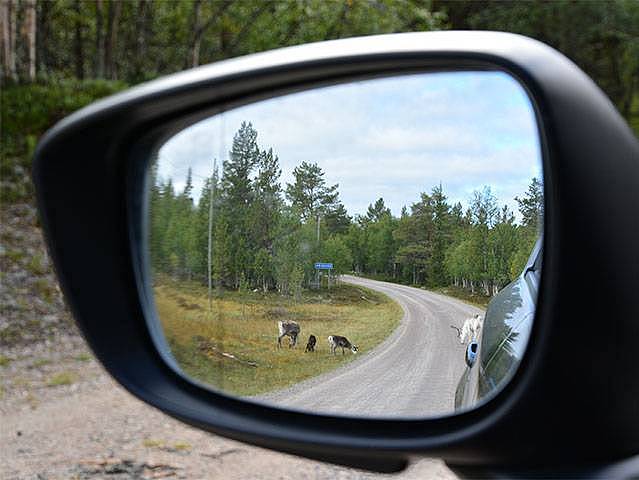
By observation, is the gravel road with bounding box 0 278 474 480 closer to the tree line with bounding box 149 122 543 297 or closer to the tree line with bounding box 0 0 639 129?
the tree line with bounding box 149 122 543 297

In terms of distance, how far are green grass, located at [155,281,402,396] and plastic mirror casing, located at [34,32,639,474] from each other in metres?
0.06

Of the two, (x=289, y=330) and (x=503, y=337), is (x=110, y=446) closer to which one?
(x=289, y=330)

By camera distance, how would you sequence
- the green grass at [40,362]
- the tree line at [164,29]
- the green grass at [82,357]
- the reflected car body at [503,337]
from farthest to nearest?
the tree line at [164,29] < the green grass at [82,357] < the green grass at [40,362] < the reflected car body at [503,337]

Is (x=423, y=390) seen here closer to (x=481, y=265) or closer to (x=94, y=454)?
(x=481, y=265)

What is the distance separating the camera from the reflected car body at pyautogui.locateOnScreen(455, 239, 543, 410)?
1.17 meters

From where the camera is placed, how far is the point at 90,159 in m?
1.74

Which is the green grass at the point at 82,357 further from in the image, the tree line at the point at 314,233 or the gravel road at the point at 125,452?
the tree line at the point at 314,233

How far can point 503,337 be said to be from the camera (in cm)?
133

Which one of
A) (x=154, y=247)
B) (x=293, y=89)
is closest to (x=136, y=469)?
(x=154, y=247)

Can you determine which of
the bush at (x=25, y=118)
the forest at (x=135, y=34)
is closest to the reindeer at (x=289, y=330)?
the bush at (x=25, y=118)

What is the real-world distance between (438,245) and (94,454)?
2.79 meters

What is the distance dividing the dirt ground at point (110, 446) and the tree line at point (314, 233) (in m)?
1.36

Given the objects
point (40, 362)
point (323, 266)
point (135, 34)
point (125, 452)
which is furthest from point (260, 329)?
point (135, 34)

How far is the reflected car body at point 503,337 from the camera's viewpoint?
46.2 inches
